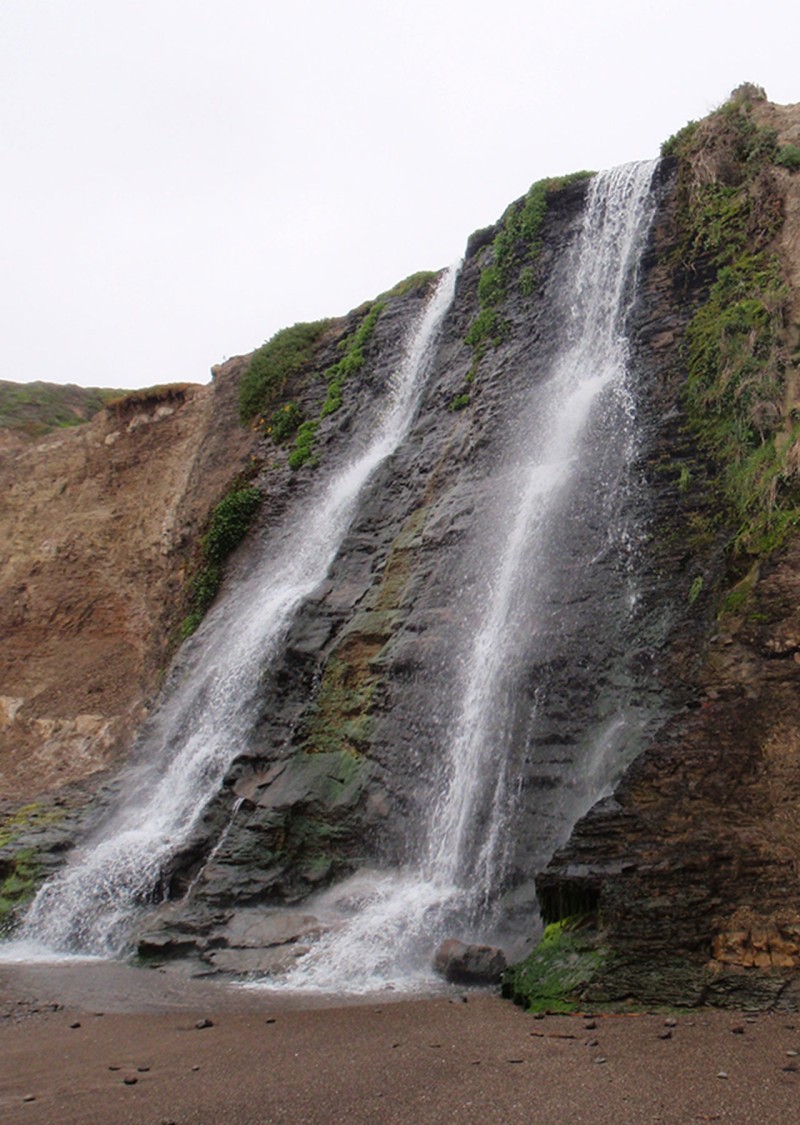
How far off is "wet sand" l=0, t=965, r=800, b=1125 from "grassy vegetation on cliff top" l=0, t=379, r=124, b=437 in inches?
1118

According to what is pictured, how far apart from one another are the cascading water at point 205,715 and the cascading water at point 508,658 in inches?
133

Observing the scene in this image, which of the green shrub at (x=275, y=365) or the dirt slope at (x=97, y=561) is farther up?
the green shrub at (x=275, y=365)

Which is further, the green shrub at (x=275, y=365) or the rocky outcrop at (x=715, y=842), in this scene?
the green shrub at (x=275, y=365)

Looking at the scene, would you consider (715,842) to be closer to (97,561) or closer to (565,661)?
(565,661)

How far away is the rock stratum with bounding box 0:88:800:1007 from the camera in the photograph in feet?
25.3

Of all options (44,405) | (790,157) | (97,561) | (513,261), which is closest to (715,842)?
(790,157)

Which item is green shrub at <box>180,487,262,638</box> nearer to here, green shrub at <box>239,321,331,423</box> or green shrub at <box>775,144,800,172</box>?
green shrub at <box>239,321,331,423</box>

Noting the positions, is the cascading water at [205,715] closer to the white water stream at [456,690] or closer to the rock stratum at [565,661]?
the white water stream at [456,690]

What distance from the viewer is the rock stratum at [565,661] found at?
7.71 metres

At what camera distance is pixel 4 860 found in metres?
14.1

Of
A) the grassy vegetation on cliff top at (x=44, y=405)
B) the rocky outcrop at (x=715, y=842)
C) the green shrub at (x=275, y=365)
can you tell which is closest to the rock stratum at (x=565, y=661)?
the rocky outcrop at (x=715, y=842)

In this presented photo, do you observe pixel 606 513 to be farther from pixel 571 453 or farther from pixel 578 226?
pixel 578 226

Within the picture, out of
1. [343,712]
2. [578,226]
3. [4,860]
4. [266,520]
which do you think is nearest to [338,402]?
[266,520]

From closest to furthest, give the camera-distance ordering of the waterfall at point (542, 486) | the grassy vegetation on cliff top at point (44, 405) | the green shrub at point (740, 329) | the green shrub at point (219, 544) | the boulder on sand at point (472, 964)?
the boulder on sand at point (472, 964)
the green shrub at point (740, 329)
the waterfall at point (542, 486)
the green shrub at point (219, 544)
the grassy vegetation on cliff top at point (44, 405)
